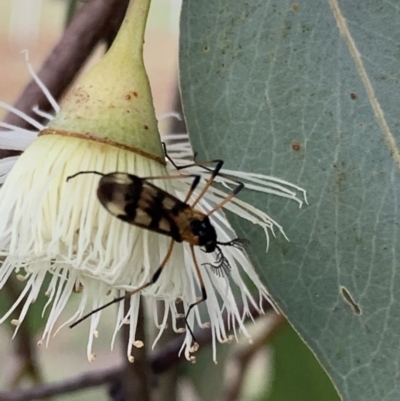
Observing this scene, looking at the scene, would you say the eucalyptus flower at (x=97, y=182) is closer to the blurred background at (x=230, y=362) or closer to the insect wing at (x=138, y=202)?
the insect wing at (x=138, y=202)

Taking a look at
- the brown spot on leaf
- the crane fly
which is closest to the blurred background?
the crane fly

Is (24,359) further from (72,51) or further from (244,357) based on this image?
(72,51)

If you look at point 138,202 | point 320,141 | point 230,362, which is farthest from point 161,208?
point 230,362

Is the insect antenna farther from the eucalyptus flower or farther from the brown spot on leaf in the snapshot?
the brown spot on leaf

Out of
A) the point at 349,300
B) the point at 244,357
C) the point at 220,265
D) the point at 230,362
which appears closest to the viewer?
the point at 349,300

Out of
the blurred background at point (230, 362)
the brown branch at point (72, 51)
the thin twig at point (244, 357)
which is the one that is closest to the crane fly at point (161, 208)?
the brown branch at point (72, 51)
